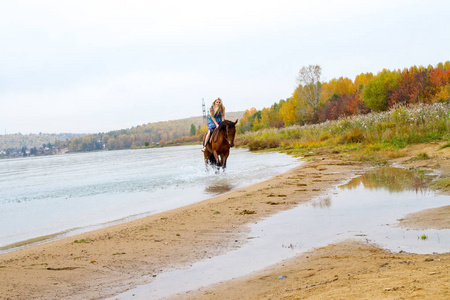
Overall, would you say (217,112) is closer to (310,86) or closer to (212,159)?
(212,159)

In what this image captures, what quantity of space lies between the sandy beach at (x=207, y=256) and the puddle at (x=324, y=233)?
0.69 feet

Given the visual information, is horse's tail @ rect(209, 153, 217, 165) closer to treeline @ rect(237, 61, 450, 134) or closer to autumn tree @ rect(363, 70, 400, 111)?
treeline @ rect(237, 61, 450, 134)

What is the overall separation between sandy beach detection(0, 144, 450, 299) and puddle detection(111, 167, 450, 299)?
210mm

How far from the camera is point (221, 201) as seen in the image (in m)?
8.23

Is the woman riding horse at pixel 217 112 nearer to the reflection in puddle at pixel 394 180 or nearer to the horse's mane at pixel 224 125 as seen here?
the horse's mane at pixel 224 125

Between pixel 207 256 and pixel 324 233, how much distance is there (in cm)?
160

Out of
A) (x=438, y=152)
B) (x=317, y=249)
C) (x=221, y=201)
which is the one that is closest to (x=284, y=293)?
(x=317, y=249)

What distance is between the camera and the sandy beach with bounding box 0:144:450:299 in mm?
2670

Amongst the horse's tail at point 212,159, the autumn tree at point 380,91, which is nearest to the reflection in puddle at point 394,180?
the horse's tail at point 212,159

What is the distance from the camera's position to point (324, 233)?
16.0ft

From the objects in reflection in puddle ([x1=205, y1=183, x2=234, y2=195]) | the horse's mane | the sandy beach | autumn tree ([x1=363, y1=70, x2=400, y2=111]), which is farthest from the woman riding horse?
autumn tree ([x1=363, y1=70, x2=400, y2=111])

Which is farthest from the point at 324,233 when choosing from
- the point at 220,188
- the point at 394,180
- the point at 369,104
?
the point at 369,104

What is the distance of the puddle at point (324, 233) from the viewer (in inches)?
146

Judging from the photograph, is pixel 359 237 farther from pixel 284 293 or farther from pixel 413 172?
pixel 413 172
